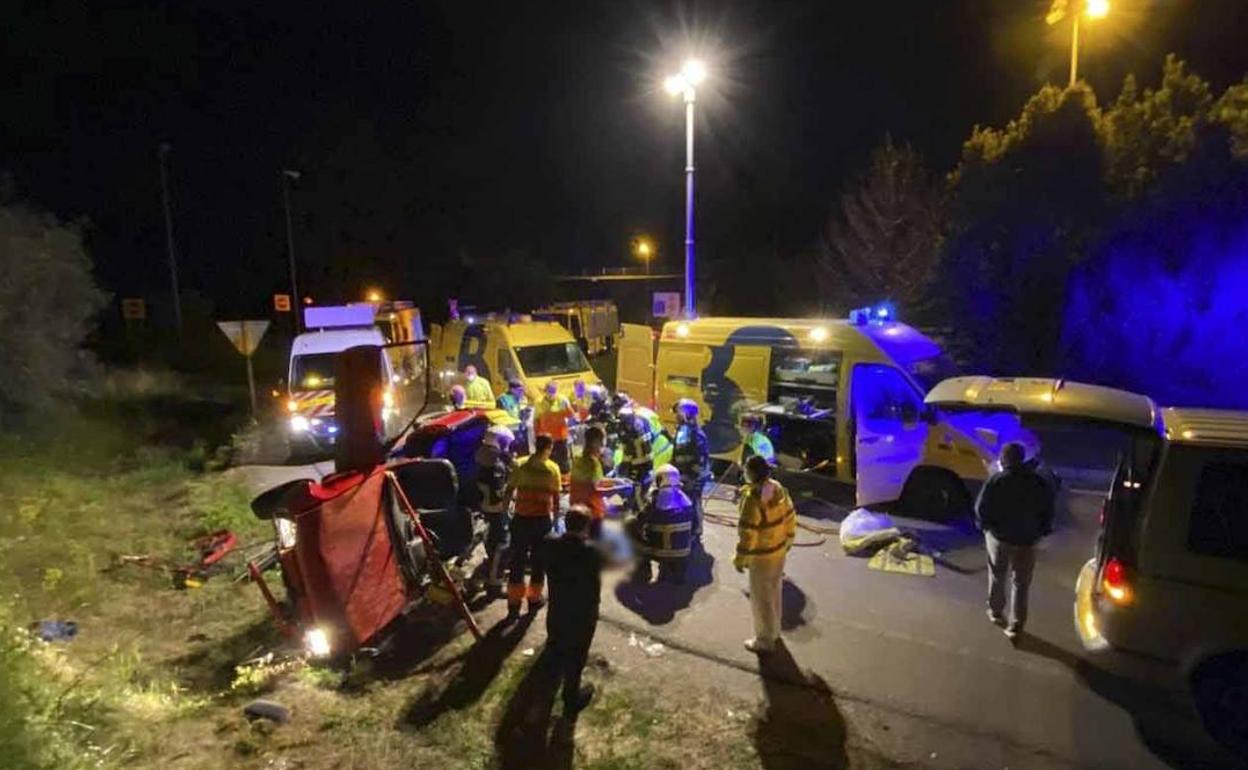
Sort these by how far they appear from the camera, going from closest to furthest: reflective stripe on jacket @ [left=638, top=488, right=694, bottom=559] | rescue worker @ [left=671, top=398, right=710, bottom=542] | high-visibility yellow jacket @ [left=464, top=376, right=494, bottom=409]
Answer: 1. reflective stripe on jacket @ [left=638, top=488, right=694, bottom=559]
2. rescue worker @ [left=671, top=398, right=710, bottom=542]
3. high-visibility yellow jacket @ [left=464, top=376, right=494, bottom=409]

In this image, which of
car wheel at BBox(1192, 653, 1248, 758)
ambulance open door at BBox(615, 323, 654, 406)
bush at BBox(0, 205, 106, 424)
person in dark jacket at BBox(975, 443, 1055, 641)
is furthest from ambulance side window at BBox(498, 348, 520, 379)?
car wheel at BBox(1192, 653, 1248, 758)

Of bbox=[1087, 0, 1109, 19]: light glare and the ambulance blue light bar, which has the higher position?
bbox=[1087, 0, 1109, 19]: light glare

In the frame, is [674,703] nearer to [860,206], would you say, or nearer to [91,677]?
[91,677]

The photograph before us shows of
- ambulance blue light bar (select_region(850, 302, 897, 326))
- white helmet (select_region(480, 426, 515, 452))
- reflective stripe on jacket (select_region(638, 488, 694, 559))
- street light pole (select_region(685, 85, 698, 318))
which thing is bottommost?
reflective stripe on jacket (select_region(638, 488, 694, 559))

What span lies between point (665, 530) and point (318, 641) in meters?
3.17

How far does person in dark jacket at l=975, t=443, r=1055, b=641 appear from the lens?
5.98 metres

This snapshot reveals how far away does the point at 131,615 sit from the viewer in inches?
267

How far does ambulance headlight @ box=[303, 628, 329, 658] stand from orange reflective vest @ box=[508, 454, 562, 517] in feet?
6.17

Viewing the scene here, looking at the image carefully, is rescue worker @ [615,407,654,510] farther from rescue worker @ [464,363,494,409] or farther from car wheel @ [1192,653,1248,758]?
car wheel @ [1192,653,1248,758]


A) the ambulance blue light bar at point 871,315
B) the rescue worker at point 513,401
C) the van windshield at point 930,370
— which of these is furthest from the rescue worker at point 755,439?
the rescue worker at point 513,401

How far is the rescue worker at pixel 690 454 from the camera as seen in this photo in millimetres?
8055

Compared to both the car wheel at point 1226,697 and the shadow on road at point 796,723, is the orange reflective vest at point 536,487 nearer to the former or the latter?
the shadow on road at point 796,723

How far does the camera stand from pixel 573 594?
5047 millimetres

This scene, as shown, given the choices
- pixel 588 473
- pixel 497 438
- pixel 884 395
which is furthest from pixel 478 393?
pixel 884 395
